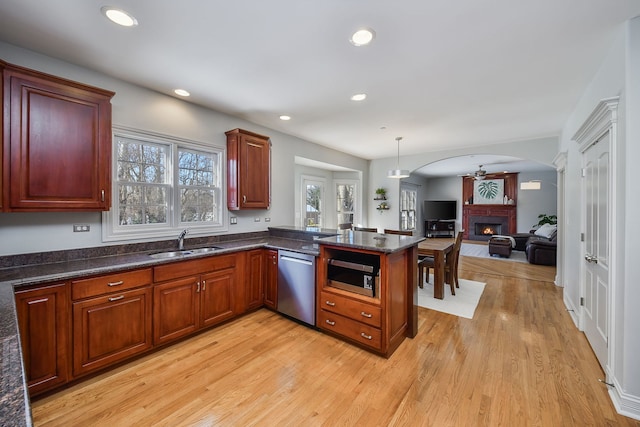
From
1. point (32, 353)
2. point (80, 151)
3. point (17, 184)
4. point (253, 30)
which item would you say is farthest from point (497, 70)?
point (32, 353)

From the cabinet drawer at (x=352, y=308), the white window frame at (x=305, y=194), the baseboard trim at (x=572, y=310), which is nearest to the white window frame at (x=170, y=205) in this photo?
the cabinet drawer at (x=352, y=308)

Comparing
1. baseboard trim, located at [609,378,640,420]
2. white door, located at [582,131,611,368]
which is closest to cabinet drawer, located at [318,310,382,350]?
baseboard trim, located at [609,378,640,420]

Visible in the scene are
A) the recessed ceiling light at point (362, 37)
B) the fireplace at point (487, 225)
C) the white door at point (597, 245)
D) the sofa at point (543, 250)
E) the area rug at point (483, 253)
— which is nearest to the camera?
the recessed ceiling light at point (362, 37)

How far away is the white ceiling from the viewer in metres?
1.75

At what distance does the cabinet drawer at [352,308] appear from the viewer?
8.15 feet

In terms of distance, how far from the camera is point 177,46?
2.16 metres

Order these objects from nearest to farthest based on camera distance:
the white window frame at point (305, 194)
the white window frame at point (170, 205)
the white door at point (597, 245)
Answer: the white door at point (597, 245) < the white window frame at point (170, 205) < the white window frame at point (305, 194)

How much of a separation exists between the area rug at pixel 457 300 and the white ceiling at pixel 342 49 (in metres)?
2.68

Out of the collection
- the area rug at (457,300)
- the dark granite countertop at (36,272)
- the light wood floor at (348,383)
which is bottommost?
the light wood floor at (348,383)

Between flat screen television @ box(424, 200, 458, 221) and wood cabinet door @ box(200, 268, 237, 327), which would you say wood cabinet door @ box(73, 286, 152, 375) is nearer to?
wood cabinet door @ box(200, 268, 237, 327)

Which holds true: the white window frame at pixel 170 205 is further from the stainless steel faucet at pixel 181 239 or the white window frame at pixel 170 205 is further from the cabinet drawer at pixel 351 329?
the cabinet drawer at pixel 351 329

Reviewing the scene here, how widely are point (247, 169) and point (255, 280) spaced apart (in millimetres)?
1501

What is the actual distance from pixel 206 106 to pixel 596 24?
3.77 meters

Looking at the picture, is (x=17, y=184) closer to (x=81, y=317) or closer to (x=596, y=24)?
(x=81, y=317)
